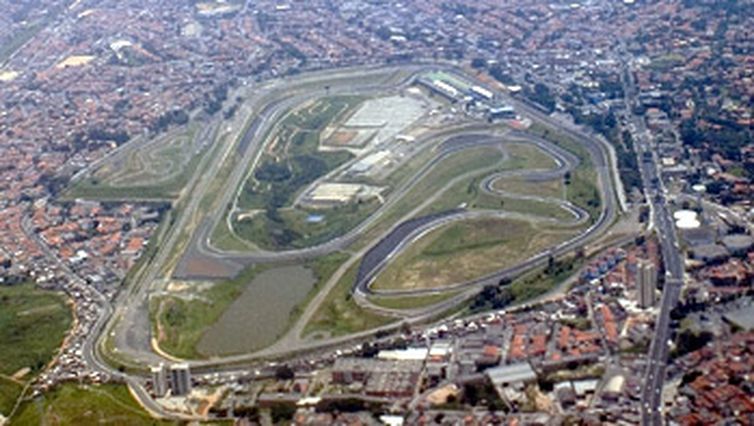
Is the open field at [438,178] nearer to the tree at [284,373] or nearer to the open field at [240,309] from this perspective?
the open field at [240,309]

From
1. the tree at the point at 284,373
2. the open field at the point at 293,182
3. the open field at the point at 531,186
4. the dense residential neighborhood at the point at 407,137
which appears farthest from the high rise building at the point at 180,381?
the open field at the point at 531,186

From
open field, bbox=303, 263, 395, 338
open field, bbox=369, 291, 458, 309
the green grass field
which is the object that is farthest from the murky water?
open field, bbox=369, 291, 458, 309

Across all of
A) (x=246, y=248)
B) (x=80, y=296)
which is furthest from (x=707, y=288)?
(x=80, y=296)

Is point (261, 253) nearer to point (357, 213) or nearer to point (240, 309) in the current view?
point (240, 309)

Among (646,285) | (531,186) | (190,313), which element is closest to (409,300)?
(190,313)

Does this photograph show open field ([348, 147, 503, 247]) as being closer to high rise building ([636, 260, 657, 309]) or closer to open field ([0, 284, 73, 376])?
high rise building ([636, 260, 657, 309])

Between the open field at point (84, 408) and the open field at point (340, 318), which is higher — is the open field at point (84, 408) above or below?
below
